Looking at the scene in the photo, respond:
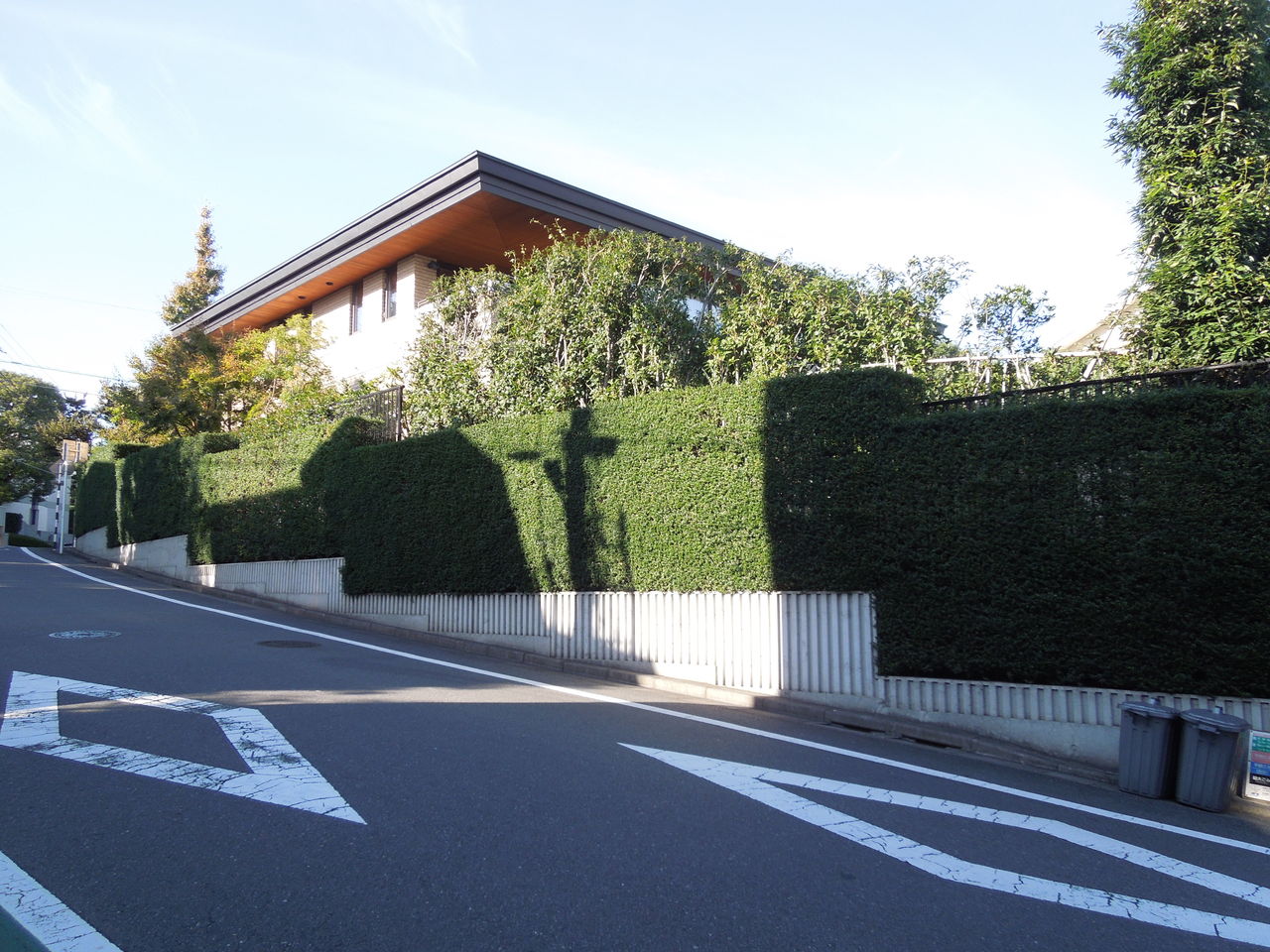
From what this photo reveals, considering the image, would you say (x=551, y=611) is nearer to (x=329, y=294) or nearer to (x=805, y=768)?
(x=805, y=768)

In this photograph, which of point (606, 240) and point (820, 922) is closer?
point (820, 922)

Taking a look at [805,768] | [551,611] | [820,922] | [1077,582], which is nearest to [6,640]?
[551,611]

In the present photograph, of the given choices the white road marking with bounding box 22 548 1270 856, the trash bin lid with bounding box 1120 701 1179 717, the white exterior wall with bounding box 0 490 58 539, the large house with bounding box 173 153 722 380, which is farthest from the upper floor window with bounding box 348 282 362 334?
the white exterior wall with bounding box 0 490 58 539

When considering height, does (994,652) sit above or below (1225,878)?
above

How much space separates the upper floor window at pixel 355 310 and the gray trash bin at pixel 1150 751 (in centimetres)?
1996

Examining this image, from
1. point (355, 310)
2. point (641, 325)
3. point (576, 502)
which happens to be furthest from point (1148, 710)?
point (355, 310)

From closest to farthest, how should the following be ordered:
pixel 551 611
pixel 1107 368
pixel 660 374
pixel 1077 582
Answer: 1. pixel 1077 582
2. pixel 1107 368
3. pixel 551 611
4. pixel 660 374

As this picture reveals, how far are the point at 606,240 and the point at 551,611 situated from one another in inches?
265

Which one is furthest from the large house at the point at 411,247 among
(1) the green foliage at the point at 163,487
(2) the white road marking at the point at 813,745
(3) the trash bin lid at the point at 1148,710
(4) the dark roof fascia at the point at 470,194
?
(3) the trash bin lid at the point at 1148,710

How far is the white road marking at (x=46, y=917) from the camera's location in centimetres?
311

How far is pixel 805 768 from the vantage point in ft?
21.1

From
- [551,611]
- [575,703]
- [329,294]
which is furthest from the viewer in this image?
[329,294]

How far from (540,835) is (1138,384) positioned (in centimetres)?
692

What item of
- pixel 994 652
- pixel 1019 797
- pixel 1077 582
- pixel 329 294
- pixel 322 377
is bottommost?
pixel 1019 797
